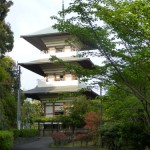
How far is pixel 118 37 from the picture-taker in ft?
31.6

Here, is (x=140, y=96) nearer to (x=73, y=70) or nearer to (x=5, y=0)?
(x=73, y=70)

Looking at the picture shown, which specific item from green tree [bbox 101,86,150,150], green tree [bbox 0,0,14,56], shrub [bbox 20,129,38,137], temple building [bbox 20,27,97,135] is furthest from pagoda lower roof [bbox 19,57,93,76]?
green tree [bbox 101,86,150,150]

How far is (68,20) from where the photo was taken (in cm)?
1005

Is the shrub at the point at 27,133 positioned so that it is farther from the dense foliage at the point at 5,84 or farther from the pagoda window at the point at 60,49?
the pagoda window at the point at 60,49

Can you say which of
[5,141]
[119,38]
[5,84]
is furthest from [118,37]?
[5,84]

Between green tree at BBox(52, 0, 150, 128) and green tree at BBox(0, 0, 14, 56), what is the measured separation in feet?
44.7

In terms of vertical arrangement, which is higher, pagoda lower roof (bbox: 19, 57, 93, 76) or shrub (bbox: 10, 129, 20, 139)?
pagoda lower roof (bbox: 19, 57, 93, 76)

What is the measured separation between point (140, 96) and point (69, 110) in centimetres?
1972

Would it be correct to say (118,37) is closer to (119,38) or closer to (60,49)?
(119,38)

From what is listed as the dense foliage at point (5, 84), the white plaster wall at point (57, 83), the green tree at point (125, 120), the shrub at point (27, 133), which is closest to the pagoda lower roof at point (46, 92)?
the white plaster wall at point (57, 83)

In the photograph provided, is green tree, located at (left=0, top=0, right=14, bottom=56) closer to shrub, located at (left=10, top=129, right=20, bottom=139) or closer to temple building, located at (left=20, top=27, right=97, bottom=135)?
shrub, located at (left=10, top=129, right=20, bottom=139)

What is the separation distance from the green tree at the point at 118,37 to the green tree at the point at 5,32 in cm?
1362

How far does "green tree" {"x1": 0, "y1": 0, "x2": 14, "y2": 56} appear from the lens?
23266 mm

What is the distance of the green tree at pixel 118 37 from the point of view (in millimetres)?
8680
